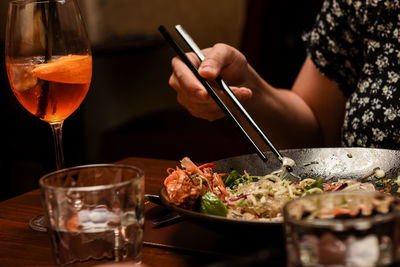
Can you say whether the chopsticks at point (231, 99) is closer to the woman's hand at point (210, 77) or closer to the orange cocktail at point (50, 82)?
the woman's hand at point (210, 77)

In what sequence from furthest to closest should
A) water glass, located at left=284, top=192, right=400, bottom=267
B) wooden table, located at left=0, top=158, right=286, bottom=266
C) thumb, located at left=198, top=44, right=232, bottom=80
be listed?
thumb, located at left=198, top=44, right=232, bottom=80
wooden table, located at left=0, top=158, right=286, bottom=266
water glass, located at left=284, top=192, right=400, bottom=267

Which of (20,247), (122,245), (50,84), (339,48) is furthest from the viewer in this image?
(339,48)

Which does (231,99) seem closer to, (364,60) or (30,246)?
(30,246)

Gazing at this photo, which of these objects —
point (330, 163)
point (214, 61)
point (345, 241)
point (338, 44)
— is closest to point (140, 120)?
point (338, 44)

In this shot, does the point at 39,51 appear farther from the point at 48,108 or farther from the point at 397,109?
the point at 397,109

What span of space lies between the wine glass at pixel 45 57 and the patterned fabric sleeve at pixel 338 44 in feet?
3.08

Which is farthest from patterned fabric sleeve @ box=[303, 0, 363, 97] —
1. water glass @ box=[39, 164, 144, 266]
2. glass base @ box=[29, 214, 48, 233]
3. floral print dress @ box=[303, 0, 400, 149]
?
water glass @ box=[39, 164, 144, 266]

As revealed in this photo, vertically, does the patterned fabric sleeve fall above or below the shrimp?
above

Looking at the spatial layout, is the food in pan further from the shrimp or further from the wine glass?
the wine glass

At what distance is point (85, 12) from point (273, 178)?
4.19 m

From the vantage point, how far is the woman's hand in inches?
48.9

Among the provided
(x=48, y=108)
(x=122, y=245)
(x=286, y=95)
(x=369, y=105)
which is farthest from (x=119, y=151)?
(x=122, y=245)

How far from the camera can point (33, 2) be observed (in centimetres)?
105

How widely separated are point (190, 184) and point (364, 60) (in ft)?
3.48
